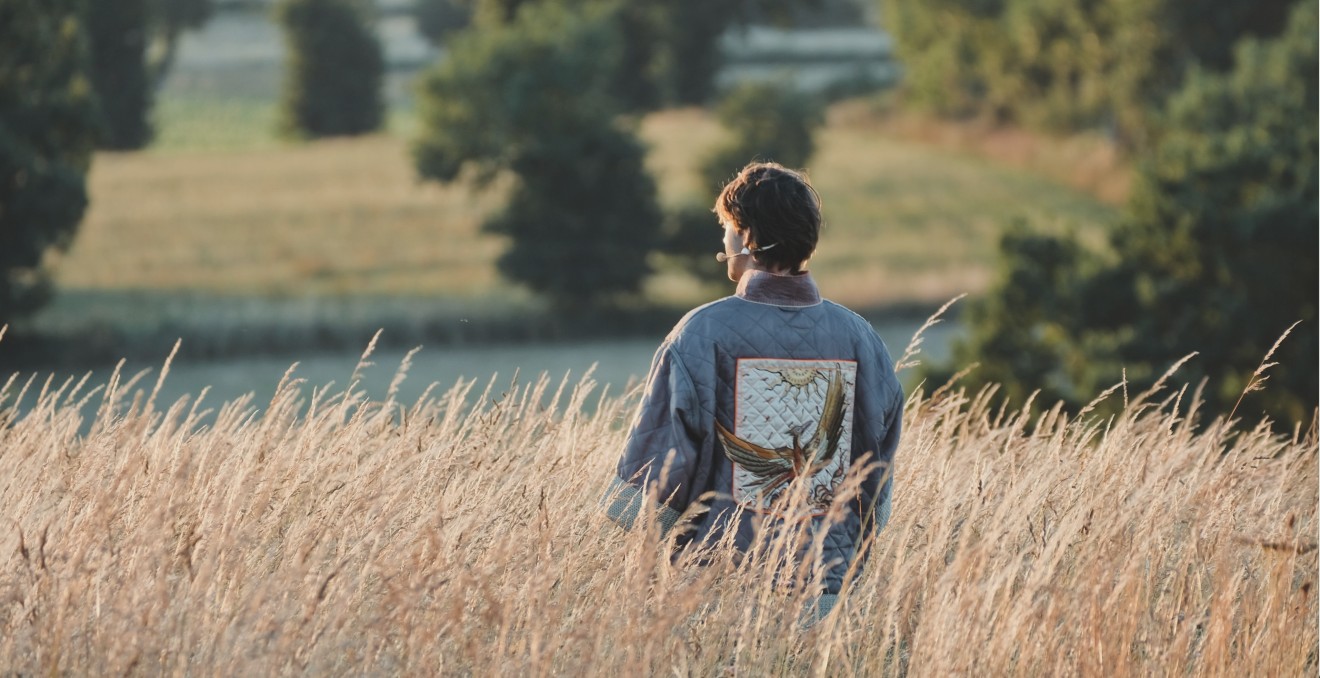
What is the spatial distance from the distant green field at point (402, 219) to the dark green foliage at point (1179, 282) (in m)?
7.68

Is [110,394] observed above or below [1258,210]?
above

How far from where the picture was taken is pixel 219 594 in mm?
3623

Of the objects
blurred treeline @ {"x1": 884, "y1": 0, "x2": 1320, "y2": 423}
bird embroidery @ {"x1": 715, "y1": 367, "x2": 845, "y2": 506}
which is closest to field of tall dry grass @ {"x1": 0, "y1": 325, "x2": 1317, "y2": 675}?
bird embroidery @ {"x1": 715, "y1": 367, "x2": 845, "y2": 506}

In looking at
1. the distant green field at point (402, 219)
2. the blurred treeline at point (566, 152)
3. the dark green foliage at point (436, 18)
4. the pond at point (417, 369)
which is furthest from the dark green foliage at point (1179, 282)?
the dark green foliage at point (436, 18)

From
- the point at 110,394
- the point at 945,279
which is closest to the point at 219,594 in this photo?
the point at 110,394

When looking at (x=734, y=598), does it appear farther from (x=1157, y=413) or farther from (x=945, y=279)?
(x=945, y=279)

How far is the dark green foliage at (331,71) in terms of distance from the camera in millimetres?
56406

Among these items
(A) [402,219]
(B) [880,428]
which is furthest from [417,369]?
(B) [880,428]

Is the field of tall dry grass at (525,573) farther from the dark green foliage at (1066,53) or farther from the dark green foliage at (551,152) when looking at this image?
the dark green foliage at (1066,53)

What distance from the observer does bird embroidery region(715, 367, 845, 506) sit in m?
3.60

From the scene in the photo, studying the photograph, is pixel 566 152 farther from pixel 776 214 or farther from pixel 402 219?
pixel 776 214

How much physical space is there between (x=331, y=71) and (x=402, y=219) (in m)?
20.8

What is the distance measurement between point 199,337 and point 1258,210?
65.0 feet

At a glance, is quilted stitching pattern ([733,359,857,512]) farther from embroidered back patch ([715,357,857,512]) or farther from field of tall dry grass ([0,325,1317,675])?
field of tall dry grass ([0,325,1317,675])
